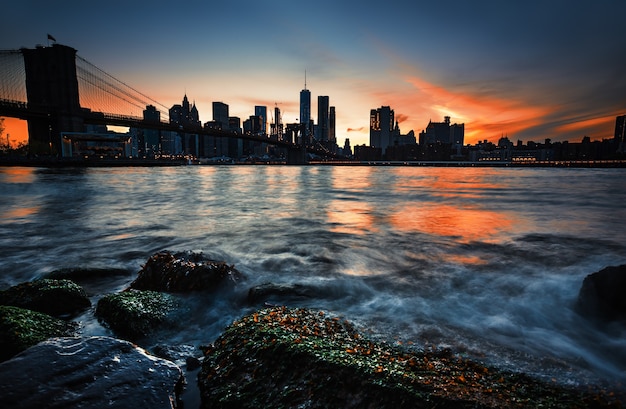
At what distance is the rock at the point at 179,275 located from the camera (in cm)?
488

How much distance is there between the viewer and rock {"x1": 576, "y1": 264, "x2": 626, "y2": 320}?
13.7 feet

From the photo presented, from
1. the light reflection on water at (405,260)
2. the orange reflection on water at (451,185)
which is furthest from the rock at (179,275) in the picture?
the orange reflection on water at (451,185)

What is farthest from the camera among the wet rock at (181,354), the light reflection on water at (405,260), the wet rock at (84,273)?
the wet rock at (84,273)

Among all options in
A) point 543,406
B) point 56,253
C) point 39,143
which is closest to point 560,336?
point 543,406

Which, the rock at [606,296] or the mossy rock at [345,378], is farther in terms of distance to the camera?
the rock at [606,296]

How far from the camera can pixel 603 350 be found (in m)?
3.54

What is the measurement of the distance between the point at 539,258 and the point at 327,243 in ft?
16.4

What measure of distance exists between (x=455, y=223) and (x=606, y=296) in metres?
7.96

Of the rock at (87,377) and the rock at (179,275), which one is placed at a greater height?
the rock at (87,377)

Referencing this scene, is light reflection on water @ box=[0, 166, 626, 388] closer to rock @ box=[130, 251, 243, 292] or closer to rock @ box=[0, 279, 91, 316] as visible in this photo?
rock @ box=[130, 251, 243, 292]

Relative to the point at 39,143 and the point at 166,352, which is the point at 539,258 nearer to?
the point at 166,352

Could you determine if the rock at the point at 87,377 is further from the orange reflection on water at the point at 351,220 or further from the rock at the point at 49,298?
the orange reflection on water at the point at 351,220

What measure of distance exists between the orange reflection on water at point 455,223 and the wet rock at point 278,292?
5.90 meters

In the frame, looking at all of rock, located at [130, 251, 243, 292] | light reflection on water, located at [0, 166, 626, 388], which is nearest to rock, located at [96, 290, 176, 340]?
light reflection on water, located at [0, 166, 626, 388]
